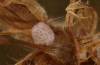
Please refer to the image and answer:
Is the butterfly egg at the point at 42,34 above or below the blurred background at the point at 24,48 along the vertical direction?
above

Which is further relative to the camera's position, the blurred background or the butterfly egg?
the blurred background

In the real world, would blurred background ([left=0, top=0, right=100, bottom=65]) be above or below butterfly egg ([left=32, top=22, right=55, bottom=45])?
below

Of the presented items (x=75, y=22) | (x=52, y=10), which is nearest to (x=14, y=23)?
(x=75, y=22)

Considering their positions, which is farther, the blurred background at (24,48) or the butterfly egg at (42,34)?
the blurred background at (24,48)
